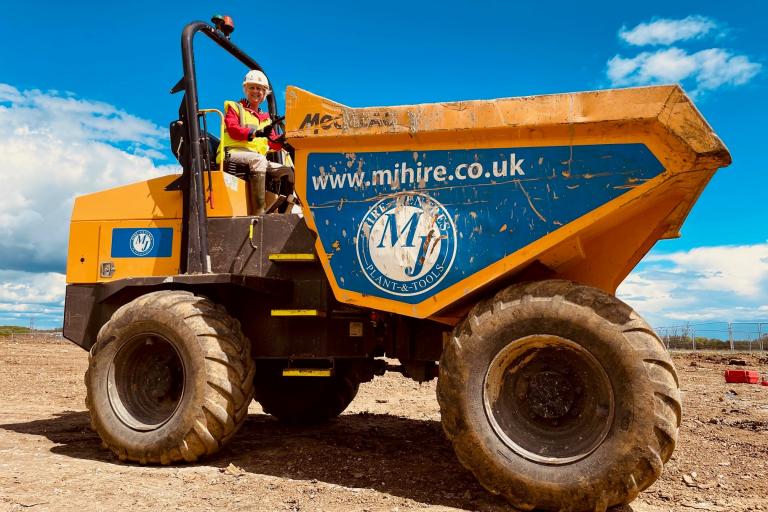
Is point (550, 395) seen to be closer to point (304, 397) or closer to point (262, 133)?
point (262, 133)

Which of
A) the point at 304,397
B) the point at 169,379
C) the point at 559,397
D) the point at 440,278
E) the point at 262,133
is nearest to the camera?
the point at 559,397


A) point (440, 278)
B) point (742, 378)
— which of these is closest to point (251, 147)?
point (440, 278)

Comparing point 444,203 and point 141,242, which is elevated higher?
point 444,203

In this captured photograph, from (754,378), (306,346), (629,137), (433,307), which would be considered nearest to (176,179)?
(306,346)

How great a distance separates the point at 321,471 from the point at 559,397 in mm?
1803

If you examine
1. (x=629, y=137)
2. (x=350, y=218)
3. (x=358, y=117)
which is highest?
(x=358, y=117)

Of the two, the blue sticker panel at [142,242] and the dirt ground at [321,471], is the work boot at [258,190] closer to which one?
the blue sticker panel at [142,242]

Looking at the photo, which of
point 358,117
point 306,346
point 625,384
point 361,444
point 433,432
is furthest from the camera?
point 433,432

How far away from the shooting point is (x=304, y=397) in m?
6.67

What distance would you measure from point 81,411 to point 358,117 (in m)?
5.48

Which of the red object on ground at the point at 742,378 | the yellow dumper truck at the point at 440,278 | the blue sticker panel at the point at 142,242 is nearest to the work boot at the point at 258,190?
the yellow dumper truck at the point at 440,278

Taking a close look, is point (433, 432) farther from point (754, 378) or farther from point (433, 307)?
point (754, 378)

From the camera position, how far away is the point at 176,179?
18.7 ft

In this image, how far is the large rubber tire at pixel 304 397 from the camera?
6648mm
